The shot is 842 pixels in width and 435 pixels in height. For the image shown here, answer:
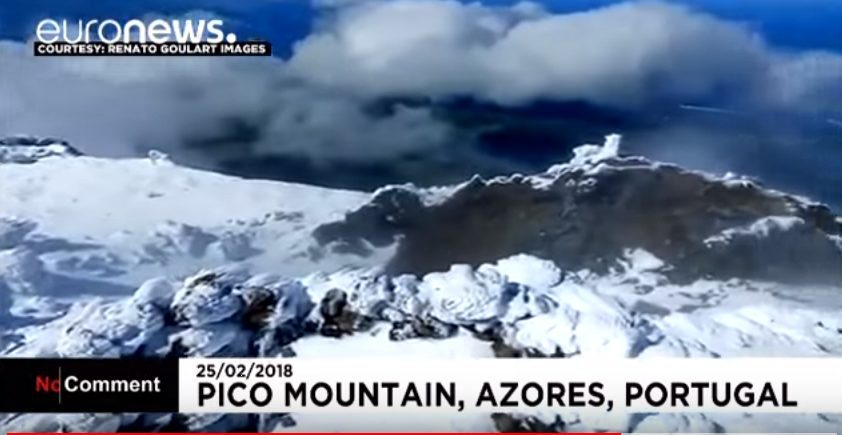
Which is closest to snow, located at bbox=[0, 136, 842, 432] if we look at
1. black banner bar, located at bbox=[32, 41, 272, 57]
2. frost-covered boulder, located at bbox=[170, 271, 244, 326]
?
frost-covered boulder, located at bbox=[170, 271, 244, 326]

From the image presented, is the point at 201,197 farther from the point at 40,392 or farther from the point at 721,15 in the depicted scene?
the point at 721,15

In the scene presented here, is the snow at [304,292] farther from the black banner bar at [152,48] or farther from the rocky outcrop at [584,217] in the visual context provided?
the black banner bar at [152,48]

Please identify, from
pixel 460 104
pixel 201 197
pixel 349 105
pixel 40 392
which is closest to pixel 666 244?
pixel 460 104

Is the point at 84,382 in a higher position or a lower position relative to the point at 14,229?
lower

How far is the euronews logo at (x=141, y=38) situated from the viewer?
2129 millimetres

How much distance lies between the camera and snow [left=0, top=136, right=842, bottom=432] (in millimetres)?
2150

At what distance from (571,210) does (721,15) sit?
466mm
